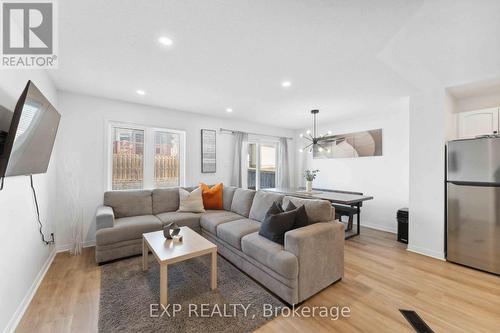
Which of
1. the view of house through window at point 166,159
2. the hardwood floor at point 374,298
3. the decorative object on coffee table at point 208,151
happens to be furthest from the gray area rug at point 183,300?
the decorative object on coffee table at point 208,151

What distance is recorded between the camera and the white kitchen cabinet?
Result: 2.78 meters

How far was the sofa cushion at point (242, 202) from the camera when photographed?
3465 mm

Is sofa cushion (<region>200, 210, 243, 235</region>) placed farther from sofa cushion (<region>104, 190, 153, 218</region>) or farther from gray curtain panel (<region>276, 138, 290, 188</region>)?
gray curtain panel (<region>276, 138, 290, 188</region>)

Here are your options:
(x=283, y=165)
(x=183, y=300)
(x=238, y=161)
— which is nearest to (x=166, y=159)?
(x=238, y=161)

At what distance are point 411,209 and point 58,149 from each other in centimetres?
548

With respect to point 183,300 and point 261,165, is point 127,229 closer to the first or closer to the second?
point 183,300

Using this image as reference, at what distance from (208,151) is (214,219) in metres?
1.89

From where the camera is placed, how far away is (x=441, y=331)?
1.65 m

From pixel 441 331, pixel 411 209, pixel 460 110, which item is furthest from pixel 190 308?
pixel 460 110

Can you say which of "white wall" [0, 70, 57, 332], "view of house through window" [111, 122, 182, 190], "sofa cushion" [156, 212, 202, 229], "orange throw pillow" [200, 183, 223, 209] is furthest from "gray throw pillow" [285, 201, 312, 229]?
"view of house through window" [111, 122, 182, 190]

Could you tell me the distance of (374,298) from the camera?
2.04 metres

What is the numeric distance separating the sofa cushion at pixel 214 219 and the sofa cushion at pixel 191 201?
25 centimetres

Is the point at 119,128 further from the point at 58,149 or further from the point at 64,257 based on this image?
the point at 64,257

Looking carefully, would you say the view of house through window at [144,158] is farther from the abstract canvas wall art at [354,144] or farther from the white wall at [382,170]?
the white wall at [382,170]
